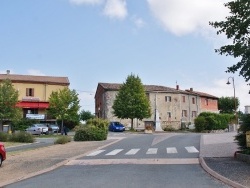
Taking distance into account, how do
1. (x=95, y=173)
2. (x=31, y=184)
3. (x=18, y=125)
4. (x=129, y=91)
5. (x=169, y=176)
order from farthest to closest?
(x=129, y=91)
(x=18, y=125)
(x=95, y=173)
(x=169, y=176)
(x=31, y=184)

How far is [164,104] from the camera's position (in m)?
74.1

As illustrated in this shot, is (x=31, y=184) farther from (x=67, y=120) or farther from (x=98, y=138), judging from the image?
(x=67, y=120)

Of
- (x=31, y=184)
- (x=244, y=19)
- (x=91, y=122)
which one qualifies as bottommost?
(x=31, y=184)

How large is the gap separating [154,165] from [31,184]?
5714 mm

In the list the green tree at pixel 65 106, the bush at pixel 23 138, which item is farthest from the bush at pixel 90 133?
the green tree at pixel 65 106

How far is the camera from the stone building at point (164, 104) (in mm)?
71000

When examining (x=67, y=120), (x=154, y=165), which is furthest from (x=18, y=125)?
(x=154, y=165)

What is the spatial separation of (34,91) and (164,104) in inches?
965

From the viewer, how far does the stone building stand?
233ft

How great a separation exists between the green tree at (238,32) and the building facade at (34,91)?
46209 millimetres

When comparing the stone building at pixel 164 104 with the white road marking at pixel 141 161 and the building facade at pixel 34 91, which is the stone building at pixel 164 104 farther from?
the white road marking at pixel 141 161

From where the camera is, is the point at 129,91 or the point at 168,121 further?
the point at 168,121

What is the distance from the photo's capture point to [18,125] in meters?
52.3

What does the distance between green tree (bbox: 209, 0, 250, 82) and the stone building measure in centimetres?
5388
